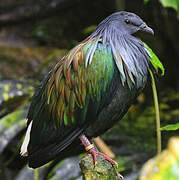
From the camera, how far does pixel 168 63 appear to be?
21.1 feet

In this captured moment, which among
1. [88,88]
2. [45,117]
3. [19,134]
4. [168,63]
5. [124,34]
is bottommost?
[168,63]

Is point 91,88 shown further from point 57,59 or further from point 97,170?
point 57,59

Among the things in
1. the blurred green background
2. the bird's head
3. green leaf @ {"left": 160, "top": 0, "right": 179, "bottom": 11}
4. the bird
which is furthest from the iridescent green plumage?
green leaf @ {"left": 160, "top": 0, "right": 179, "bottom": 11}

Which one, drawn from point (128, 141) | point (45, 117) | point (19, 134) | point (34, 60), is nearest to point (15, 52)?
point (34, 60)

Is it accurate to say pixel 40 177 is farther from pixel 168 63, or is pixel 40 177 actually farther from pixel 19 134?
pixel 168 63

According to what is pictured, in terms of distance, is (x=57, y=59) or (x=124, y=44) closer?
(x=124, y=44)

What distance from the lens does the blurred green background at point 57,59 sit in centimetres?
406

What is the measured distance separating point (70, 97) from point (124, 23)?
2.06ft

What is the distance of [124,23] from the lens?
7.70 ft

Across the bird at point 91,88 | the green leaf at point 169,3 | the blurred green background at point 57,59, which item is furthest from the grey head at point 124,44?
the green leaf at point 169,3

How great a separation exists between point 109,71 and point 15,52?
4619mm

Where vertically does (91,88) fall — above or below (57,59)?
above

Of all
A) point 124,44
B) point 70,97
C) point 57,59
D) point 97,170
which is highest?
point 124,44

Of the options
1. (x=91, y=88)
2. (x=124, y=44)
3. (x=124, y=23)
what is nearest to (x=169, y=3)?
(x=124, y=23)
